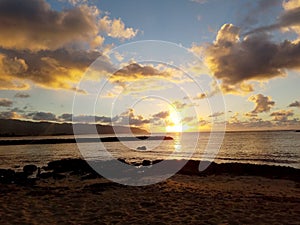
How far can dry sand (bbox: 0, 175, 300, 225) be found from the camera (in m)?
11.5

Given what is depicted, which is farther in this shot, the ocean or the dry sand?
the ocean

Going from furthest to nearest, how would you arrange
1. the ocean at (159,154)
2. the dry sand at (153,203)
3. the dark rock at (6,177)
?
the ocean at (159,154)
the dark rock at (6,177)
the dry sand at (153,203)

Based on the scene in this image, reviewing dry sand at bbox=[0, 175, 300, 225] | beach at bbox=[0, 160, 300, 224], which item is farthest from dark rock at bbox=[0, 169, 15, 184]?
dry sand at bbox=[0, 175, 300, 225]

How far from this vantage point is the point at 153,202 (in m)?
14.7

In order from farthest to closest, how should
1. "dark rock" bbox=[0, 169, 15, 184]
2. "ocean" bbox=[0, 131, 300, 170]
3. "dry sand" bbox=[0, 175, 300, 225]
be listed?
"ocean" bbox=[0, 131, 300, 170]
"dark rock" bbox=[0, 169, 15, 184]
"dry sand" bbox=[0, 175, 300, 225]

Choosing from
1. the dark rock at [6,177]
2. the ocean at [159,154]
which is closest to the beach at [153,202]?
the dark rock at [6,177]

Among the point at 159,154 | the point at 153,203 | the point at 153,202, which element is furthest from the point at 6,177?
the point at 159,154

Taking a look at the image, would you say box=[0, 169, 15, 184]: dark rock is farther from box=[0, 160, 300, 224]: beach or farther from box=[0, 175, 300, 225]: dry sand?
box=[0, 175, 300, 225]: dry sand

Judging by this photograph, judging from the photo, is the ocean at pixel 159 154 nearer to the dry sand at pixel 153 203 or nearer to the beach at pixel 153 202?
the beach at pixel 153 202

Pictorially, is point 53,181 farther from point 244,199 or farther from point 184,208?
point 244,199

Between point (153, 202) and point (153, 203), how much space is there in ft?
0.75

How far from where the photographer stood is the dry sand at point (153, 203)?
11.5 m


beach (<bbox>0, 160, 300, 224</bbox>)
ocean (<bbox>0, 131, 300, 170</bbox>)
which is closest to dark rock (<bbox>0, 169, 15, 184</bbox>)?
beach (<bbox>0, 160, 300, 224</bbox>)

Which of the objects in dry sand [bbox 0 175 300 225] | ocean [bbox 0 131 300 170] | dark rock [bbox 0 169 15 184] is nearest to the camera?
dry sand [bbox 0 175 300 225]
